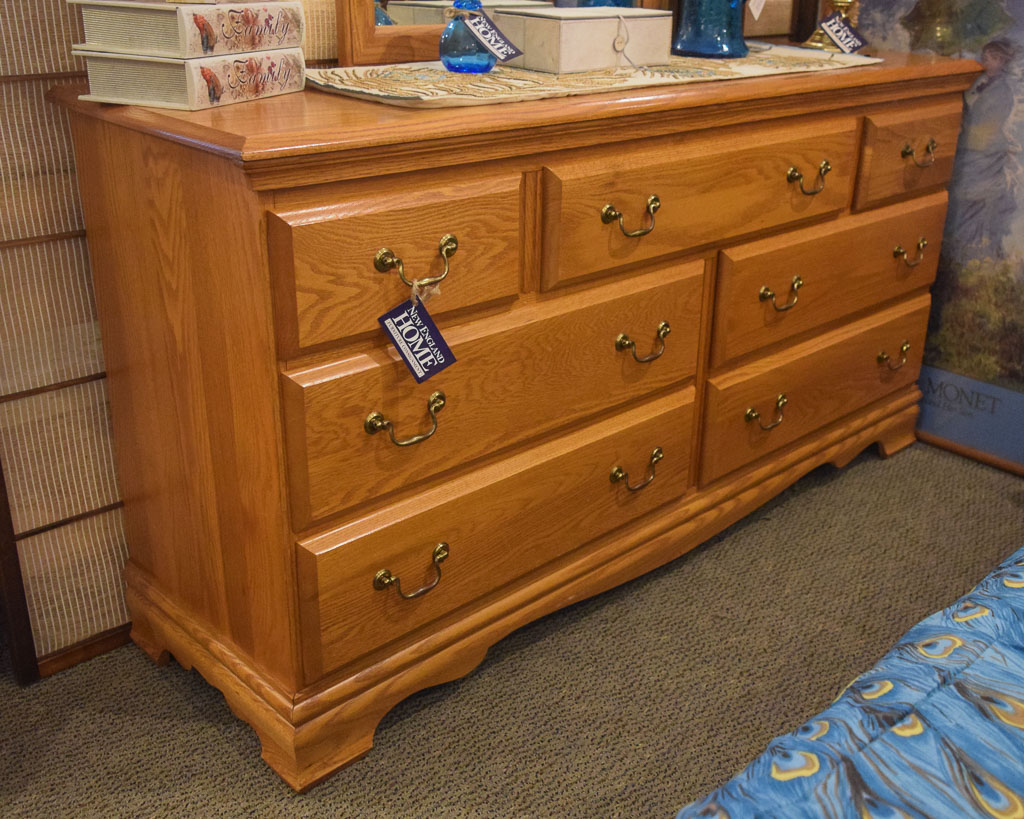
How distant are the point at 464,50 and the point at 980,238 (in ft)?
4.17

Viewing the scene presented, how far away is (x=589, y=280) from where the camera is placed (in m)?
1.45

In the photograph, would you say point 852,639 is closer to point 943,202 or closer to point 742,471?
point 742,471

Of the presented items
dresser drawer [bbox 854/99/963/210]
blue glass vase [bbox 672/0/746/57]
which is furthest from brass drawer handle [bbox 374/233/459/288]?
dresser drawer [bbox 854/99/963/210]

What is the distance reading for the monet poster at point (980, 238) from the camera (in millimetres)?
2045

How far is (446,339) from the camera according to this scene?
4.19ft

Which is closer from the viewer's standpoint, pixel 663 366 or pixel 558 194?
pixel 558 194

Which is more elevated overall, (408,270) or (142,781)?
(408,270)

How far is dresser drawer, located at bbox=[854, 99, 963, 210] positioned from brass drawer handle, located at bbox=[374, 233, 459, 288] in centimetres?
96

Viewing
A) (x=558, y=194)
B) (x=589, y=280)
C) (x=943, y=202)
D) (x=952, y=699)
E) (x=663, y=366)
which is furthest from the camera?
(x=943, y=202)

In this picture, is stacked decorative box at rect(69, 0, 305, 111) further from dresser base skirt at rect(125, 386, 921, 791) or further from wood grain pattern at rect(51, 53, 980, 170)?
dresser base skirt at rect(125, 386, 921, 791)

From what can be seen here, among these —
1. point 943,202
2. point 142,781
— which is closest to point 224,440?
point 142,781

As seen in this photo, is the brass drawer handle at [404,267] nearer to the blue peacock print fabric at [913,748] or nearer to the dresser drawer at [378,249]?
the dresser drawer at [378,249]

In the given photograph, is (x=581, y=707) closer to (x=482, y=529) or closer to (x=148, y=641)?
(x=482, y=529)

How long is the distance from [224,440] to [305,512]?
0.15m
